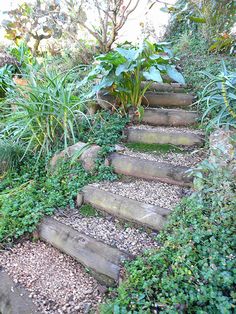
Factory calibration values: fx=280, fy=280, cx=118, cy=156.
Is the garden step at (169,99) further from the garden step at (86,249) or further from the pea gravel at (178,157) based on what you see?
the garden step at (86,249)

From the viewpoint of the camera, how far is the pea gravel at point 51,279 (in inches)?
52.5

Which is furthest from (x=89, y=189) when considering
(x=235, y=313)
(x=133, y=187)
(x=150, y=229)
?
(x=235, y=313)

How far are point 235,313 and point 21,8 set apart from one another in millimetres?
5190

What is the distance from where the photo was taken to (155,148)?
2332 mm

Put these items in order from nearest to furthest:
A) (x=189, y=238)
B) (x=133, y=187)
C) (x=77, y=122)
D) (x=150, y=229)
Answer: (x=189, y=238), (x=150, y=229), (x=133, y=187), (x=77, y=122)

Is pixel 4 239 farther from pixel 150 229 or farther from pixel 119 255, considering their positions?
pixel 150 229

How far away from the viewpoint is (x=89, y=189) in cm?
200

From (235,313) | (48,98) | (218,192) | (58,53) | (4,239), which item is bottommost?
(4,239)

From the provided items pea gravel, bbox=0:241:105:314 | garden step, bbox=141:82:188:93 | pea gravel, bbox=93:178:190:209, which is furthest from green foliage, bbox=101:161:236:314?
garden step, bbox=141:82:188:93

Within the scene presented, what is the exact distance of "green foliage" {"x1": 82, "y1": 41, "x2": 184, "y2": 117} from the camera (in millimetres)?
2318

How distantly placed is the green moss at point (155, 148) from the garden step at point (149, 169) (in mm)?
207

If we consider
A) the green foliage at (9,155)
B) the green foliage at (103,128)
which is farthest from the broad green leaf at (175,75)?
the green foliage at (9,155)

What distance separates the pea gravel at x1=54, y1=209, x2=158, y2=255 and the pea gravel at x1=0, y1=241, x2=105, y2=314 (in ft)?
0.63

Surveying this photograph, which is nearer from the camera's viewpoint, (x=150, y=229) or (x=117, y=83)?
(x=150, y=229)
